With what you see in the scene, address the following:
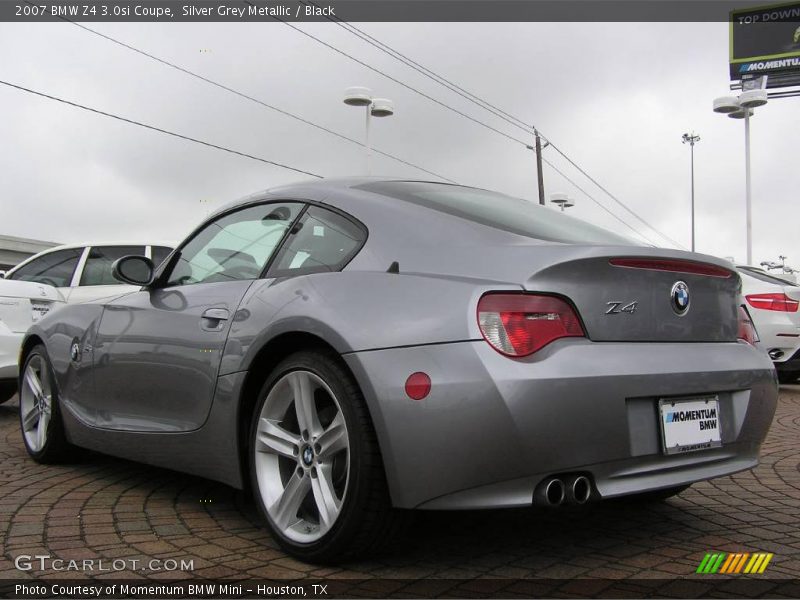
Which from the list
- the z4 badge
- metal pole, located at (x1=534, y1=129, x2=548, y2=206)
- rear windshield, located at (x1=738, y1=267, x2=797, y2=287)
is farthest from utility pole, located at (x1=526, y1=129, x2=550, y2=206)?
the z4 badge

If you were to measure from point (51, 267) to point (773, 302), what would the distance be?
811cm

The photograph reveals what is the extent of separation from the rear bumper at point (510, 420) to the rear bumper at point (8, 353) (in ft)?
17.0

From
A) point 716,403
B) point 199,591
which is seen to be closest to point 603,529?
point 716,403

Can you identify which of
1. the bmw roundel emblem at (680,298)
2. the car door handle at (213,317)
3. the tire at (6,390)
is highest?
the bmw roundel emblem at (680,298)

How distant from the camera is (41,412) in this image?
509cm

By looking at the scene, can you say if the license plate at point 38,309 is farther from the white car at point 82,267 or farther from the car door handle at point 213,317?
the car door handle at point 213,317

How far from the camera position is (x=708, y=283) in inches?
131

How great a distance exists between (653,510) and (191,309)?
2284 millimetres

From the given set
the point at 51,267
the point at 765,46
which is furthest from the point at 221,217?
the point at 765,46

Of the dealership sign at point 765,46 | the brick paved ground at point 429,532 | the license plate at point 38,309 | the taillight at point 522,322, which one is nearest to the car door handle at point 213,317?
the brick paved ground at point 429,532

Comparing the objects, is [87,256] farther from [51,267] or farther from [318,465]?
[318,465]

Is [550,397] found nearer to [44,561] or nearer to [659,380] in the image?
[659,380]

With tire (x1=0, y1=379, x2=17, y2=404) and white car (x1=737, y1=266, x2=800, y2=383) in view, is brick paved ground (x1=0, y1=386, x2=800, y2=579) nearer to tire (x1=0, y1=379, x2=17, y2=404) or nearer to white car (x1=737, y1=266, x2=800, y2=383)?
tire (x1=0, y1=379, x2=17, y2=404)

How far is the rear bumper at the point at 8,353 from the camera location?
7.14 m
